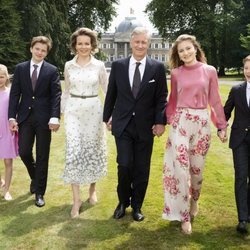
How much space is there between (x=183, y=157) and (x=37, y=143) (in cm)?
194

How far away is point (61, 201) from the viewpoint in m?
5.69

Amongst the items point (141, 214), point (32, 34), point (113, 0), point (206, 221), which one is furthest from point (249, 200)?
point (113, 0)

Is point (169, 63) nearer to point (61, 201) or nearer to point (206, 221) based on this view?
point (206, 221)

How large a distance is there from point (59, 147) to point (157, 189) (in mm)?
3571

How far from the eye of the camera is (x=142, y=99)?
471 centimetres

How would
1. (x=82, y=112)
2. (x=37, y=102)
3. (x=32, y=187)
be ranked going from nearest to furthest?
(x=82, y=112), (x=37, y=102), (x=32, y=187)

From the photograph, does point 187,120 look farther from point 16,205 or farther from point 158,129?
point 16,205

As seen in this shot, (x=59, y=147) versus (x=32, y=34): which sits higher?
(x=32, y=34)

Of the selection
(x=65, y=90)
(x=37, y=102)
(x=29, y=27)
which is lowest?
(x=37, y=102)

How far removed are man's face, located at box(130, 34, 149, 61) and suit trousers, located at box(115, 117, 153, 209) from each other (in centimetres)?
68

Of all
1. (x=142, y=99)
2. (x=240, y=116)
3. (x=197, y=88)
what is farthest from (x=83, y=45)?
(x=240, y=116)

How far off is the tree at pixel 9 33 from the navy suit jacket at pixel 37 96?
89.7 ft

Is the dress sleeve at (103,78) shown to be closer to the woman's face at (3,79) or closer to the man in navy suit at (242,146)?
the woman's face at (3,79)

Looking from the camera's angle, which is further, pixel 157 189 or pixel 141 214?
pixel 157 189
